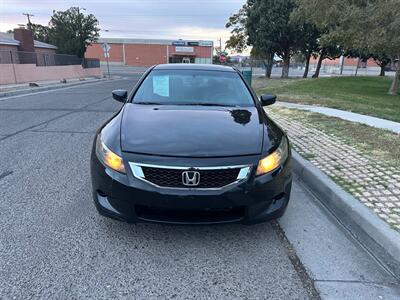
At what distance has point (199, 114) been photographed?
3.70 meters

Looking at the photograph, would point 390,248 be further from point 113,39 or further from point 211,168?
point 113,39

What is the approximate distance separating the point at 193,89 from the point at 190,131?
1.33m

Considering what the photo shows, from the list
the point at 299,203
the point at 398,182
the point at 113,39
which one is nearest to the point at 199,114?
the point at 299,203

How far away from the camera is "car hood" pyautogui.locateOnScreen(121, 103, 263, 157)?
2.95 m

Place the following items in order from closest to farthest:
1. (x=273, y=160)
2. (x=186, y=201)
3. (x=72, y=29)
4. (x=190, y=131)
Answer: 1. (x=186, y=201)
2. (x=273, y=160)
3. (x=190, y=131)
4. (x=72, y=29)

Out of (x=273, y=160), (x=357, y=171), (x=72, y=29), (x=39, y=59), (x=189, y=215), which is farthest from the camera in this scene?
(x=72, y=29)

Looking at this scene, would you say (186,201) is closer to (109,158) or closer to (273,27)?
(109,158)

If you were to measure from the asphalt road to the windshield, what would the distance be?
4.57 feet

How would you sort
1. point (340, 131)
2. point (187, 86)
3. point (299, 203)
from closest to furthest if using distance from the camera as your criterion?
point (299, 203), point (187, 86), point (340, 131)

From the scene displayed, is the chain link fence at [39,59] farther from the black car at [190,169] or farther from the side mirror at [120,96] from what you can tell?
the black car at [190,169]

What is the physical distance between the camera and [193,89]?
442cm

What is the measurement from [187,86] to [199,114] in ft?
2.94

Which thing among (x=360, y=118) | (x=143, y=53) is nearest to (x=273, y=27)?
(x=360, y=118)

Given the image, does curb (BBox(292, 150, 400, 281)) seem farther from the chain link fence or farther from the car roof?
the chain link fence
